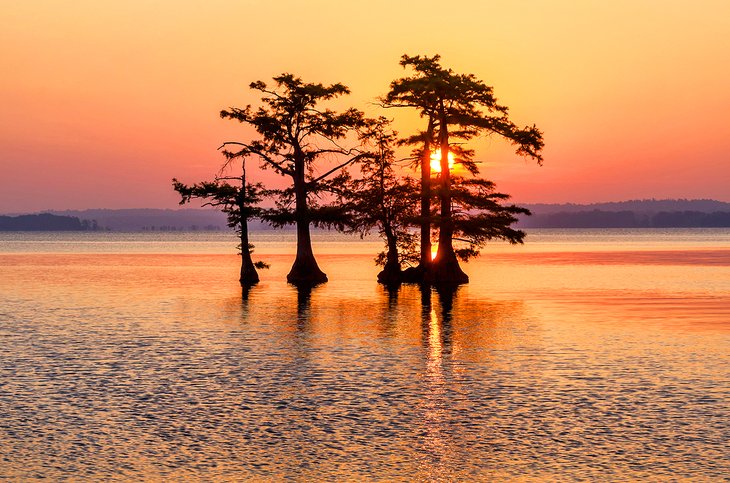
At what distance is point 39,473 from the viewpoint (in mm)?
15234

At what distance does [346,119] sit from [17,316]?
31635mm

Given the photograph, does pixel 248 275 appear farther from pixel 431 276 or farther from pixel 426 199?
pixel 426 199

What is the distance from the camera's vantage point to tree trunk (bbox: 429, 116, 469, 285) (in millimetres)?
68688

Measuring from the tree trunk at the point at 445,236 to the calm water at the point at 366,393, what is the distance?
56.6 feet

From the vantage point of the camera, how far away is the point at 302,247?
7312 cm

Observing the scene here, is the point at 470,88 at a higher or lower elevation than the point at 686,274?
higher

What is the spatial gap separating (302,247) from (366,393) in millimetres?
50205

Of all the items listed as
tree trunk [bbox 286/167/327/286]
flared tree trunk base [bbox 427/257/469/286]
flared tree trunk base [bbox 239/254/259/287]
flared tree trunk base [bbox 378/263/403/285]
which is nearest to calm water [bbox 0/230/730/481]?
flared tree trunk base [bbox 427/257/469/286]

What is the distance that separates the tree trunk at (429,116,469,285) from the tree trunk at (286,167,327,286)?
9761 mm

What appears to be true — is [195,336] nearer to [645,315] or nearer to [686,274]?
[645,315]

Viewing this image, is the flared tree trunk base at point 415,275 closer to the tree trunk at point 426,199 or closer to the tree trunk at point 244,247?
the tree trunk at point 426,199

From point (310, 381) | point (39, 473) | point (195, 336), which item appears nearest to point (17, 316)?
point (195, 336)

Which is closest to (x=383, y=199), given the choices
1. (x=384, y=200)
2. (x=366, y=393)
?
(x=384, y=200)

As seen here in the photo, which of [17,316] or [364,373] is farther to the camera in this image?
[17,316]
